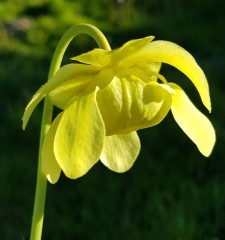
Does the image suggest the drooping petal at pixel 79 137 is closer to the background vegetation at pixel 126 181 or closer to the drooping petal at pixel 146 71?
the drooping petal at pixel 146 71

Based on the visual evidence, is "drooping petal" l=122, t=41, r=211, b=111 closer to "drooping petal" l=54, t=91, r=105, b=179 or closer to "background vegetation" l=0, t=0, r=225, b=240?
"drooping petal" l=54, t=91, r=105, b=179

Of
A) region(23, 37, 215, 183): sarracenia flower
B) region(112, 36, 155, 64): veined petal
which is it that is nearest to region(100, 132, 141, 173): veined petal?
region(23, 37, 215, 183): sarracenia flower

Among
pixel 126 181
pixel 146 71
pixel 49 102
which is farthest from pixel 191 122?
pixel 126 181

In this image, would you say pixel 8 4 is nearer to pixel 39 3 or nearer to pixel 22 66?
pixel 39 3

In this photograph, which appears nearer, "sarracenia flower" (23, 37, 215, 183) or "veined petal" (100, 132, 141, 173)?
"sarracenia flower" (23, 37, 215, 183)

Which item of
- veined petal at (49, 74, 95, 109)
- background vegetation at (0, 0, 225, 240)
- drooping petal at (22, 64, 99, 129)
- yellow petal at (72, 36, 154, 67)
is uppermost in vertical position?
yellow petal at (72, 36, 154, 67)

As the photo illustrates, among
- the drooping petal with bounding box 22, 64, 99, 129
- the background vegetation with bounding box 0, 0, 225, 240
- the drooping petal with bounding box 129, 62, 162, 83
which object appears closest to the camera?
the drooping petal with bounding box 22, 64, 99, 129

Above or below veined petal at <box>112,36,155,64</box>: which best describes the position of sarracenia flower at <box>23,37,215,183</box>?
below

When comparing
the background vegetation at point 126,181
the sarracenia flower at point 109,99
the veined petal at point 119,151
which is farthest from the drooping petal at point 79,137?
the background vegetation at point 126,181

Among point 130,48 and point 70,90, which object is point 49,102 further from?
point 130,48
